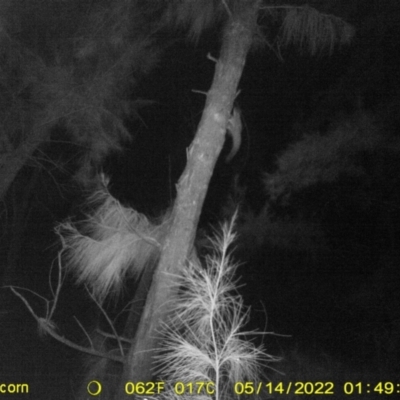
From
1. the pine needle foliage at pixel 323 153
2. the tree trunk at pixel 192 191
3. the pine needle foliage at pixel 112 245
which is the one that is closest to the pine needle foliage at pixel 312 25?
the tree trunk at pixel 192 191

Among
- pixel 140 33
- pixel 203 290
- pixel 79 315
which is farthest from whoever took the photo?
pixel 79 315

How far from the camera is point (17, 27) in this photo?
16.4 feet

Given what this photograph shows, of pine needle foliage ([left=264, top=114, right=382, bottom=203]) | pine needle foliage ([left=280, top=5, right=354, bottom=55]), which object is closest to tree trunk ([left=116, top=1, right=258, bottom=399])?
pine needle foliage ([left=280, top=5, right=354, bottom=55])

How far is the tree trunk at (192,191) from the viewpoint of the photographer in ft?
10.7

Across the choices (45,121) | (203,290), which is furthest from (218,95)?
(45,121)

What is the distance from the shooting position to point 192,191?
341 centimetres

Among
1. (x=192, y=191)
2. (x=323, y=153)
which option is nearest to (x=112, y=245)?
(x=192, y=191)

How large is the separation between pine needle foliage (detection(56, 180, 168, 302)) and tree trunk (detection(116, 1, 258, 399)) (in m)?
0.20

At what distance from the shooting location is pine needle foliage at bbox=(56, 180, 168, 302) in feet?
11.6

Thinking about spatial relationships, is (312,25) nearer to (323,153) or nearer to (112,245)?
(323,153)

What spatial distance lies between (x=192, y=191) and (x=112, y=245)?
0.59m

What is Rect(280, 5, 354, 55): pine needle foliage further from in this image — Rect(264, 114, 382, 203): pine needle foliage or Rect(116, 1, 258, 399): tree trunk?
Rect(264, 114, 382, 203): pine needle foliage

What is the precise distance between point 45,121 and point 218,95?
2.18 meters

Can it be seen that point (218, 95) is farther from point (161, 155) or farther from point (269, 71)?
point (161, 155)
